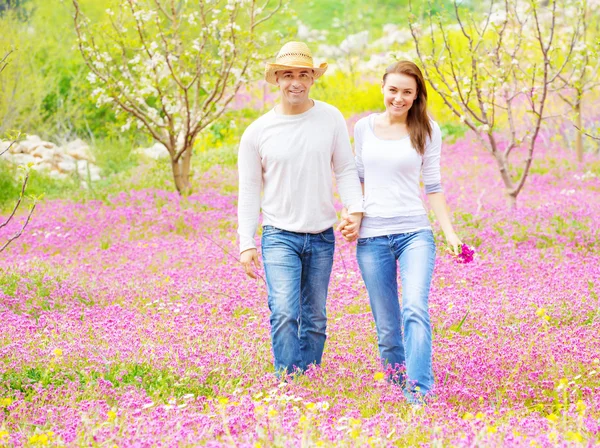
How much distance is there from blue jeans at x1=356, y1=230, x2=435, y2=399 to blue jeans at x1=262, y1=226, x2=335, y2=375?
29cm

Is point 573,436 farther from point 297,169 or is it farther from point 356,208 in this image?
point 297,169

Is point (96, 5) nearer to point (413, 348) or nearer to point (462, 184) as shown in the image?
point (462, 184)

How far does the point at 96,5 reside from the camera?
2961 cm

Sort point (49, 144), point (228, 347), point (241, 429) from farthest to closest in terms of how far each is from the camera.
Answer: point (49, 144), point (228, 347), point (241, 429)

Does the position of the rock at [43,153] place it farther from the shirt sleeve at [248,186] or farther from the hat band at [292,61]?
the hat band at [292,61]

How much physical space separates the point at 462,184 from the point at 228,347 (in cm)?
910

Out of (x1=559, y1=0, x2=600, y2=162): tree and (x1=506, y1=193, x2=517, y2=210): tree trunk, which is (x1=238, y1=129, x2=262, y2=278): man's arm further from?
(x1=506, y1=193, x2=517, y2=210): tree trunk

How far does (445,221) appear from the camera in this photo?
17.2ft

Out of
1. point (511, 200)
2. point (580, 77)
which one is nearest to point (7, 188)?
point (511, 200)

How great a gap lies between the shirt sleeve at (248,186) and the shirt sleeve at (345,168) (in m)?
0.51

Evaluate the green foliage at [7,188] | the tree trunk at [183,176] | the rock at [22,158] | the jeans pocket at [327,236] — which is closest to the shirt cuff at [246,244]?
the jeans pocket at [327,236]

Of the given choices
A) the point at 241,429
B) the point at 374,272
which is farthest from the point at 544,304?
the point at 241,429

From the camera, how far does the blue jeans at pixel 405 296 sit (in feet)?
15.9

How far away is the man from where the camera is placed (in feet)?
16.7
